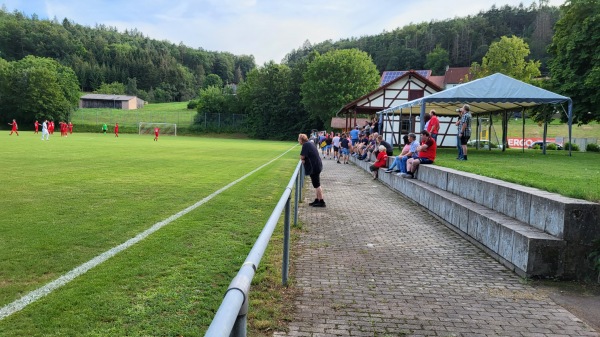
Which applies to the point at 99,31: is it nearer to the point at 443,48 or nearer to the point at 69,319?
the point at 443,48

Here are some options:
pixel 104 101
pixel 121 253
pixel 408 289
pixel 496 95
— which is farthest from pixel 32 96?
pixel 408 289

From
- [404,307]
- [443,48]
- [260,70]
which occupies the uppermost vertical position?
[443,48]

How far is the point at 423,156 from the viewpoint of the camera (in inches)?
452

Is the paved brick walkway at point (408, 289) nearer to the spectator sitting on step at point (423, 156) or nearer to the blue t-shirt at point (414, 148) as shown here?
the spectator sitting on step at point (423, 156)

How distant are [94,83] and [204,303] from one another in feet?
461

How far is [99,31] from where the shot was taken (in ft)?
504

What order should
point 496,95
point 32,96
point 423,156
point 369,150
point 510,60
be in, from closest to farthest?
1. point 423,156
2. point 496,95
3. point 369,150
4. point 510,60
5. point 32,96

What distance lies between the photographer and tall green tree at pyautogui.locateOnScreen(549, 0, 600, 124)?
22.1 metres

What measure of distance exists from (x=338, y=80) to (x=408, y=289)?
59.3 metres

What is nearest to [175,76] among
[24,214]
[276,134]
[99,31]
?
[99,31]

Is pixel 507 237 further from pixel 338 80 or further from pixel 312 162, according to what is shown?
pixel 338 80

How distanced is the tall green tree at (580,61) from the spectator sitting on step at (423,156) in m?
14.9

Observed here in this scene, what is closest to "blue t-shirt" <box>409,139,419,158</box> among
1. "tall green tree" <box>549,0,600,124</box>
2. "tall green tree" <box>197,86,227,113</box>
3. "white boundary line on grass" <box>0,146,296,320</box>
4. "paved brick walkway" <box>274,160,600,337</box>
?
"paved brick walkway" <box>274,160,600,337</box>

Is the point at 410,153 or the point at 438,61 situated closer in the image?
the point at 410,153
